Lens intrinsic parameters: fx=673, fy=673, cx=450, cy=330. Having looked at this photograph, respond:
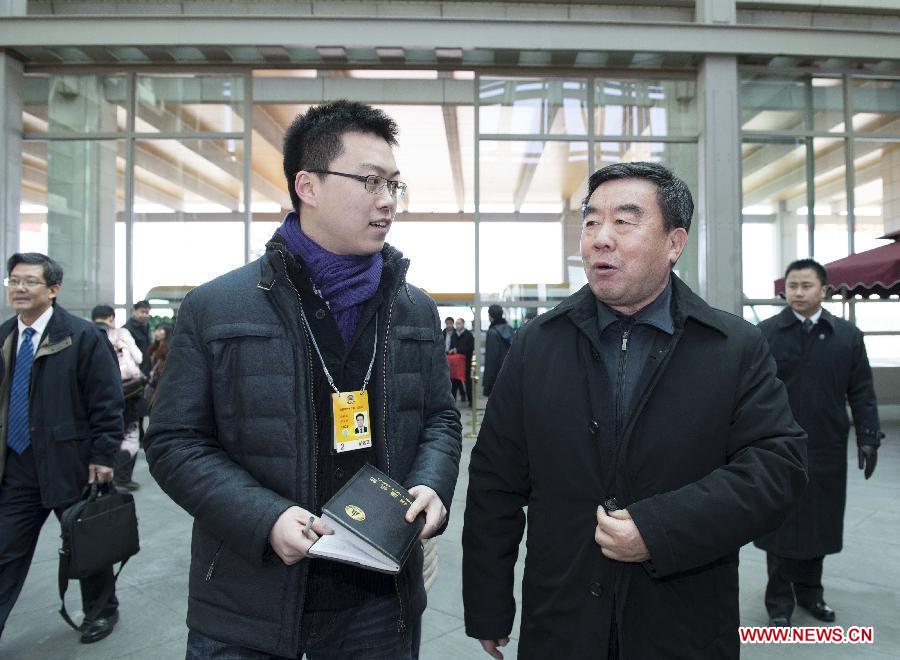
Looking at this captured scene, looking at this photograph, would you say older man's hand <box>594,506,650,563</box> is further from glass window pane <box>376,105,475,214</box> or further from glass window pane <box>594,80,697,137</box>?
glass window pane <box>594,80,697,137</box>

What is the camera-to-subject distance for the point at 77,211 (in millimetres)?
11781

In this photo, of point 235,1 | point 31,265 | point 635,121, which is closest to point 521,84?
point 635,121

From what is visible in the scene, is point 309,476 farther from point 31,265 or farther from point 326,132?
point 31,265

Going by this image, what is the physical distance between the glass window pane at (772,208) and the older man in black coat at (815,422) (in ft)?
26.1

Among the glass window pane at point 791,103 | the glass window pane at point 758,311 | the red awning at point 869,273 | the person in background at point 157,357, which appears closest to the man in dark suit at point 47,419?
the person in background at point 157,357

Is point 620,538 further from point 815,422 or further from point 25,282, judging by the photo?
point 25,282

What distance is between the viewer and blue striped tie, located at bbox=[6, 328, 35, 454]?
140 inches

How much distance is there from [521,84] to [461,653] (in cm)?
1033

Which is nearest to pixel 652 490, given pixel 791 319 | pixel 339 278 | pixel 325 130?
pixel 339 278

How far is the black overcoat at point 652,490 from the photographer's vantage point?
168 cm

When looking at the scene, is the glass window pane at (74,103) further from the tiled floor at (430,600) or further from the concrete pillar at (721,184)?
the concrete pillar at (721,184)

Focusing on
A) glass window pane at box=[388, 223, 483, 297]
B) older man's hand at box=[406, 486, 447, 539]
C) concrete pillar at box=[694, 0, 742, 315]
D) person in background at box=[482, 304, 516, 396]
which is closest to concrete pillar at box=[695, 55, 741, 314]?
concrete pillar at box=[694, 0, 742, 315]

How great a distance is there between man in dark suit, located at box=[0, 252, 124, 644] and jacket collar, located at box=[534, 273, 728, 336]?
9.42 ft

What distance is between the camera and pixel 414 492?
181 centimetres
